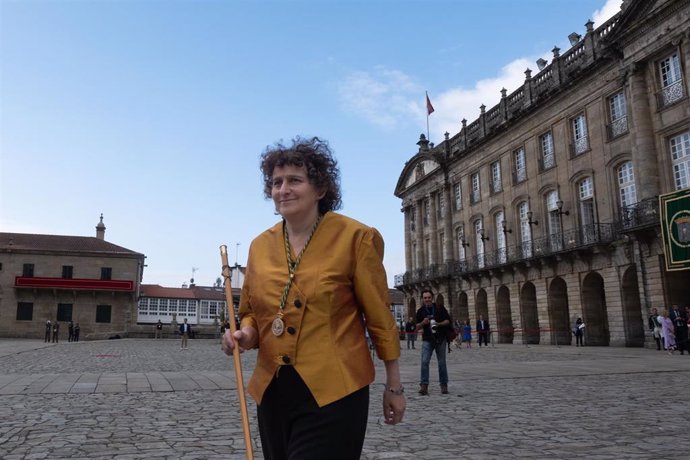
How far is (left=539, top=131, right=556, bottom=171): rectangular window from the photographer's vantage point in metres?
32.3

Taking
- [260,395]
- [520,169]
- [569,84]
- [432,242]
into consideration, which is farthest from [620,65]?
[260,395]

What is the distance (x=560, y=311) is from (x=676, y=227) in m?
10.7

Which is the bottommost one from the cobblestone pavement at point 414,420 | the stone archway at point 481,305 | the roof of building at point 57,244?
the cobblestone pavement at point 414,420

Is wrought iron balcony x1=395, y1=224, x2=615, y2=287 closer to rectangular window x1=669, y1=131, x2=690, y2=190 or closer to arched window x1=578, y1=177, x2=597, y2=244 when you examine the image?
arched window x1=578, y1=177, x2=597, y2=244

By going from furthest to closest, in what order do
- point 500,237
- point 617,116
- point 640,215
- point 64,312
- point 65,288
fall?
Answer: point 64,312 → point 65,288 → point 500,237 → point 617,116 → point 640,215

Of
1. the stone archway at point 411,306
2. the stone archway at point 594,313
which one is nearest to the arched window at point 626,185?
the stone archway at point 594,313

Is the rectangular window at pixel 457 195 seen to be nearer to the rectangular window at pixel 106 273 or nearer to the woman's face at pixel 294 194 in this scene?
the rectangular window at pixel 106 273

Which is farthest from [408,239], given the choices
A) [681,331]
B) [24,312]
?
[24,312]

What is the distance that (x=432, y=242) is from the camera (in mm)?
46125

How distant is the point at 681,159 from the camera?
23812 millimetres

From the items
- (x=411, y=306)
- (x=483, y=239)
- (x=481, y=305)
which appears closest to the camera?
(x=483, y=239)

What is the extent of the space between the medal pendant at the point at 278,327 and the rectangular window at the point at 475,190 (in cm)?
3898

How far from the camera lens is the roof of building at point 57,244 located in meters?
55.4

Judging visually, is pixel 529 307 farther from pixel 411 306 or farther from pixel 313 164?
pixel 313 164
